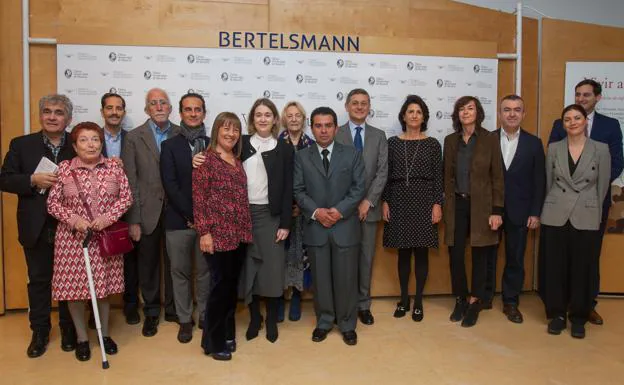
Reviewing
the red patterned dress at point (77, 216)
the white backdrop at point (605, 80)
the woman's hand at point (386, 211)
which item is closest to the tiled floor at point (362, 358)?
the red patterned dress at point (77, 216)

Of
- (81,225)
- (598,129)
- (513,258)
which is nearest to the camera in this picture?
(81,225)

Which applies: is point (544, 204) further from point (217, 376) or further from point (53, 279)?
point (53, 279)

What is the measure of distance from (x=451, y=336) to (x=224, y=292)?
169 cm

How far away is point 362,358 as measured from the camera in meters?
3.24

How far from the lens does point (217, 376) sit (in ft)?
9.72

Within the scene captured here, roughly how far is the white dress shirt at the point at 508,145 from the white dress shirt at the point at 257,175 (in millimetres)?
1895

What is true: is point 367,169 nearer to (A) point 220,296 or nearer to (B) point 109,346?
(A) point 220,296

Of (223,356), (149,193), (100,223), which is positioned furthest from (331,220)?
(100,223)

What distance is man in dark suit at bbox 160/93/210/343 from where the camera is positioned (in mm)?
3414

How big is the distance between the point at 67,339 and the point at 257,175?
1.67m

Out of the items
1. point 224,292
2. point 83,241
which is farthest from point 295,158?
point 83,241

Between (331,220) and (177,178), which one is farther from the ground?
(177,178)

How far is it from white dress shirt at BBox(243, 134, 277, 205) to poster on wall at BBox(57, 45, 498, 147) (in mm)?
1053

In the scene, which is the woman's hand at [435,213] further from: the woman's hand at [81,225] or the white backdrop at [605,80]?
the woman's hand at [81,225]
